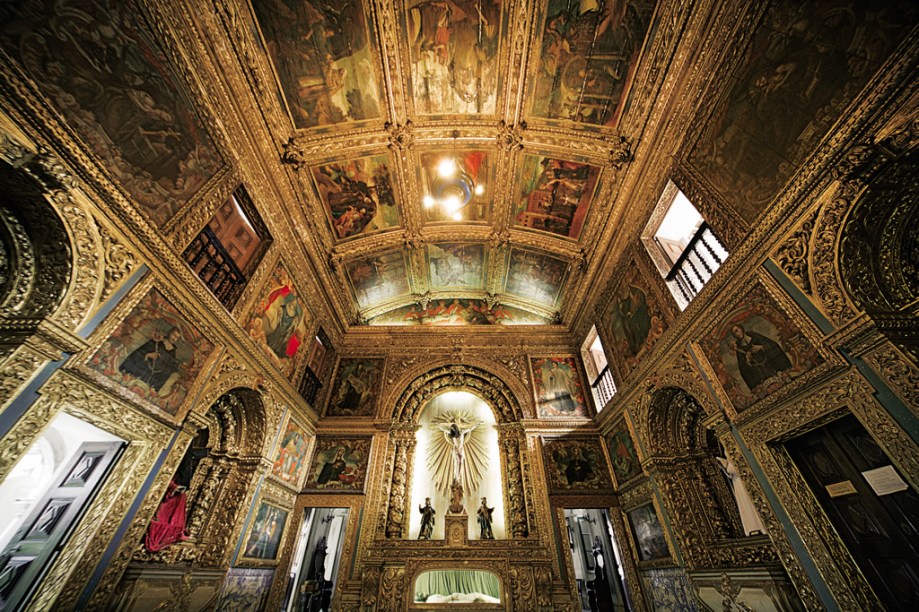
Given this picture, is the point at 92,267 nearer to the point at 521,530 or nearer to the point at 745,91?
the point at 745,91

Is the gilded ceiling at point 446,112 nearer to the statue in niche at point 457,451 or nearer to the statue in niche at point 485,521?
the statue in niche at point 457,451

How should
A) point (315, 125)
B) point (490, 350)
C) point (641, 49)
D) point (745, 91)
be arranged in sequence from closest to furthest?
1. point (745, 91)
2. point (641, 49)
3. point (315, 125)
4. point (490, 350)

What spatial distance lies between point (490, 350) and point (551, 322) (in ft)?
8.72

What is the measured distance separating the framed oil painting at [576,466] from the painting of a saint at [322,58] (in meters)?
10.6

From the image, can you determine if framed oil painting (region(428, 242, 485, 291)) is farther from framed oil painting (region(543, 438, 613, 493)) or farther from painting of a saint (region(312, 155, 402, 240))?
framed oil painting (region(543, 438, 613, 493))

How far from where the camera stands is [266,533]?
26.9 ft

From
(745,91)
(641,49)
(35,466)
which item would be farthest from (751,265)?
(35,466)

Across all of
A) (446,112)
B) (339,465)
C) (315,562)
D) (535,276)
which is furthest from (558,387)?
(315,562)

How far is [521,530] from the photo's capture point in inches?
364

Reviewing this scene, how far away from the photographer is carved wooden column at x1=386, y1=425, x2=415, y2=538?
9445 millimetres

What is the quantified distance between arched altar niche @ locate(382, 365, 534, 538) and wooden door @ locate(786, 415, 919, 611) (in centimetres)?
661

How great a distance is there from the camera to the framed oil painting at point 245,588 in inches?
273

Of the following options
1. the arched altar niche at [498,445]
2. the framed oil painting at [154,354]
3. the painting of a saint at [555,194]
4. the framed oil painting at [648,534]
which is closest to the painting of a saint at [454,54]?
the painting of a saint at [555,194]

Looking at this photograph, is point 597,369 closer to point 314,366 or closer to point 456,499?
point 456,499
